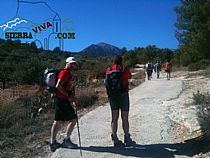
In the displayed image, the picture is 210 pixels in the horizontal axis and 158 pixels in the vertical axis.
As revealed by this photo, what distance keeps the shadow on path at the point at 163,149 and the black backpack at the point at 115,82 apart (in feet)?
3.48

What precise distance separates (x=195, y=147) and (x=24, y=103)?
702 cm

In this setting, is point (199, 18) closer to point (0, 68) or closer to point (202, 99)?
point (0, 68)

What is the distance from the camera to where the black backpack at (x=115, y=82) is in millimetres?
6645

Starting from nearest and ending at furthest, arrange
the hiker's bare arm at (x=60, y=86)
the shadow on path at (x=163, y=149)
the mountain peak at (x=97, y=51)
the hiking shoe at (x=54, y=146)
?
the shadow on path at (x=163, y=149) < the hiker's bare arm at (x=60, y=86) < the hiking shoe at (x=54, y=146) < the mountain peak at (x=97, y=51)

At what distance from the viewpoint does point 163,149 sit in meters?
6.66

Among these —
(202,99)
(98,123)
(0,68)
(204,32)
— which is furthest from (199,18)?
(98,123)

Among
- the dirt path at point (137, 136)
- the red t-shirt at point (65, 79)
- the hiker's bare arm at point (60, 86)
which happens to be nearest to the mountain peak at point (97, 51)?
the dirt path at point (137, 136)

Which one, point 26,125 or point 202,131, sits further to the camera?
point 26,125

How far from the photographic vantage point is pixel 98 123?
9352 mm

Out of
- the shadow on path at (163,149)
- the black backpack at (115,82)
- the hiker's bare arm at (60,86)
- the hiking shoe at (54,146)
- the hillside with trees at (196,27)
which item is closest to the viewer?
the shadow on path at (163,149)

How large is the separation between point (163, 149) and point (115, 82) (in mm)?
1528

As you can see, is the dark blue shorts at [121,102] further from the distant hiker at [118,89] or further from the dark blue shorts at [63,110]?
the dark blue shorts at [63,110]

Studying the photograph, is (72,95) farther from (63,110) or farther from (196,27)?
(196,27)

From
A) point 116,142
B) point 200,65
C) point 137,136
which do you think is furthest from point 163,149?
point 200,65
